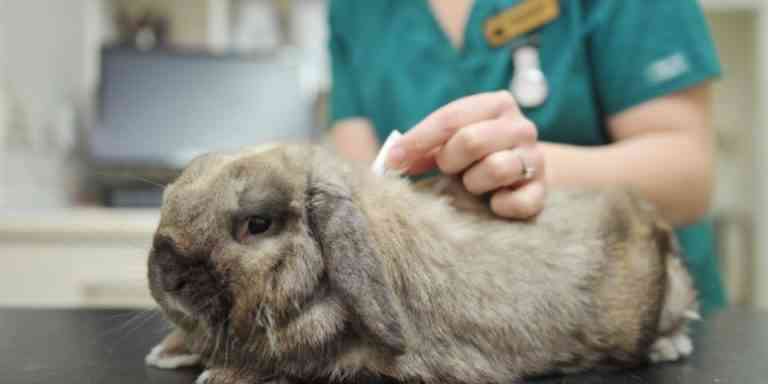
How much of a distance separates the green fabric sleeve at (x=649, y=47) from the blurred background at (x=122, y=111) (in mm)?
1308

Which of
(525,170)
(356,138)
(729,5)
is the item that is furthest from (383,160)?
(729,5)

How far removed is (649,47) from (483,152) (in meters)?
0.50

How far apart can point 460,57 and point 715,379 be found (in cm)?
71

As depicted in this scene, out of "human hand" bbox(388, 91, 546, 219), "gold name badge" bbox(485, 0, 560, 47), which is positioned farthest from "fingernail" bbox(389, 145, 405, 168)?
"gold name badge" bbox(485, 0, 560, 47)

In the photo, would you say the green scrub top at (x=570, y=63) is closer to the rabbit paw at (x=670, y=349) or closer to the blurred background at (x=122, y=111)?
the rabbit paw at (x=670, y=349)

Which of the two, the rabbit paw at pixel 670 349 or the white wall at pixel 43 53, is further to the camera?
the white wall at pixel 43 53

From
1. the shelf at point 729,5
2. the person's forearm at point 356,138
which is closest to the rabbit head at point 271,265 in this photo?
the person's forearm at point 356,138

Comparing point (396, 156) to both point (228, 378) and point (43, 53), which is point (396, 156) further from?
A: point (43, 53)

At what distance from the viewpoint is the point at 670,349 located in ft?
2.58

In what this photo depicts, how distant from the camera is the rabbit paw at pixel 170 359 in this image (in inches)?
28.5

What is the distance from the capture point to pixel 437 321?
2.07 feet

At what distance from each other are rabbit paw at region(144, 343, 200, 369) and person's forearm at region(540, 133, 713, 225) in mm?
498

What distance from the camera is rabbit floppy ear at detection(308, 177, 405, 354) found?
57 cm

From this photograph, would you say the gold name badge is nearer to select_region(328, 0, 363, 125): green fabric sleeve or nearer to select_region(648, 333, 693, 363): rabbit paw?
select_region(328, 0, 363, 125): green fabric sleeve
